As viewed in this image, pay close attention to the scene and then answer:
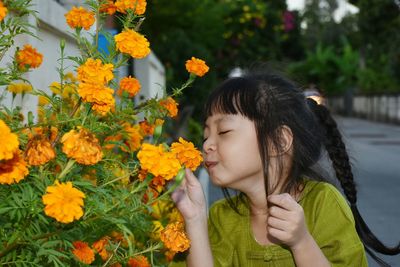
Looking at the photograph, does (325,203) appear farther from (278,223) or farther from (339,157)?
(339,157)

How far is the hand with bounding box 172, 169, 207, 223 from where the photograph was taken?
271 centimetres

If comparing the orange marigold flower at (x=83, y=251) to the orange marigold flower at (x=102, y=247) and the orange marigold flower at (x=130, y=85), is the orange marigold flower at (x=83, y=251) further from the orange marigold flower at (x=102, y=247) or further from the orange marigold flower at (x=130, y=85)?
the orange marigold flower at (x=130, y=85)

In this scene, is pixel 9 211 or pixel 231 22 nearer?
pixel 9 211

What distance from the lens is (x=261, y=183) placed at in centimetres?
289

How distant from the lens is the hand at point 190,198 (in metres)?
2.71

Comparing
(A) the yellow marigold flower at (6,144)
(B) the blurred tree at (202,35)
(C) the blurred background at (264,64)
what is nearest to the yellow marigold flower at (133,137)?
(C) the blurred background at (264,64)

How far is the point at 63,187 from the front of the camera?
177cm

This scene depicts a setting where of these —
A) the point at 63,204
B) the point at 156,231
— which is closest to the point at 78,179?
the point at 63,204

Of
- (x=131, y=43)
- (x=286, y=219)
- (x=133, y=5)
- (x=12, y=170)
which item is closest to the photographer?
(x=12, y=170)

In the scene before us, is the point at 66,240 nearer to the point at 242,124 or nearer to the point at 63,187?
the point at 63,187

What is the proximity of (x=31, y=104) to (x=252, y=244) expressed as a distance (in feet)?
5.74

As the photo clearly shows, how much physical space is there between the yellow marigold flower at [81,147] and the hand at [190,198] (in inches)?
32.6

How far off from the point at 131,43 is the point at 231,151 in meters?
0.66

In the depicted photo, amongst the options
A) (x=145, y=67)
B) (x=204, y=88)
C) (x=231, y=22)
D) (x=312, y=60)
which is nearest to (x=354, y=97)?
(x=312, y=60)
